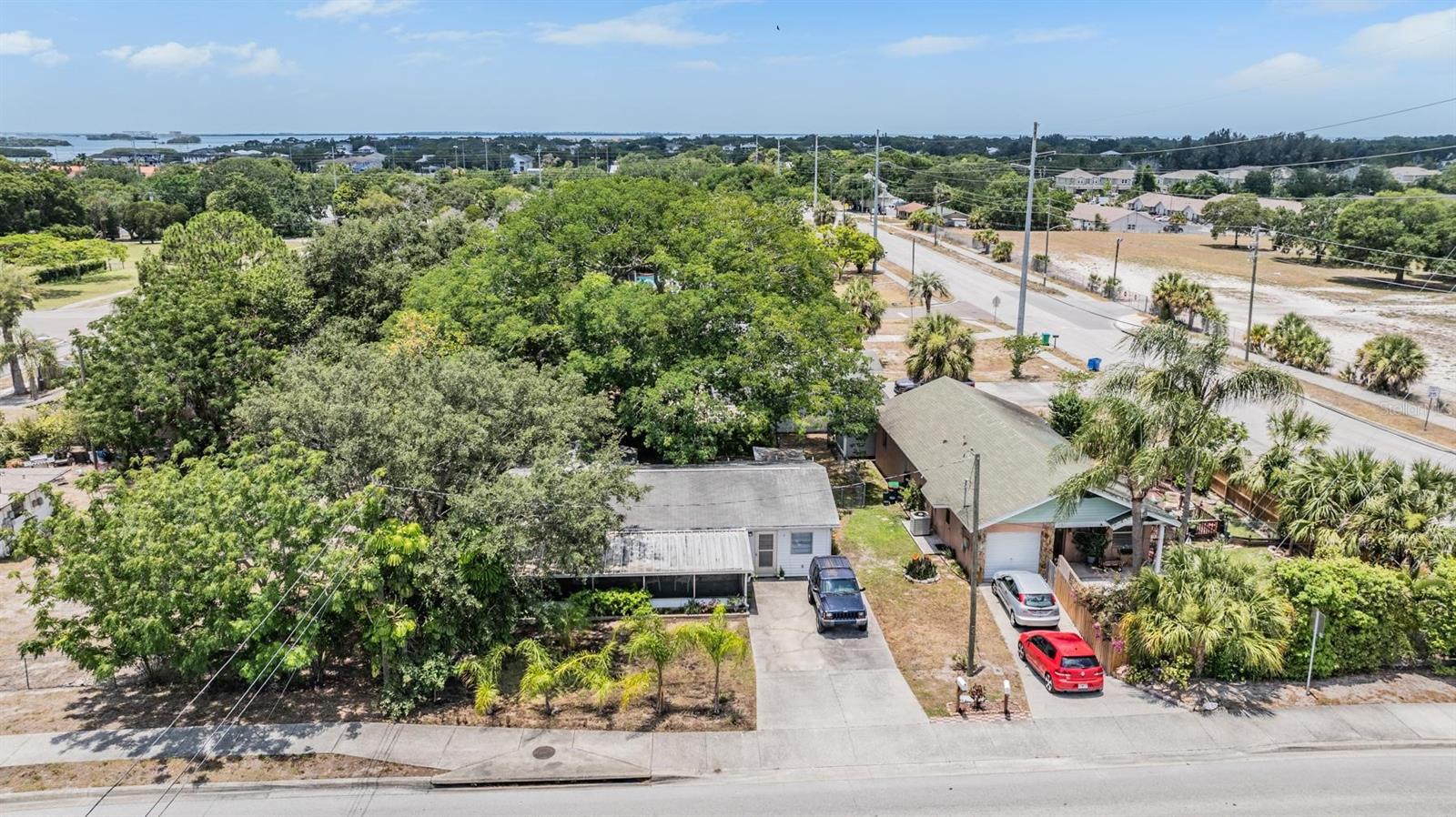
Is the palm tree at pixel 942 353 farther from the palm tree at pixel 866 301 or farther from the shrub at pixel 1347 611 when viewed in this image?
the shrub at pixel 1347 611

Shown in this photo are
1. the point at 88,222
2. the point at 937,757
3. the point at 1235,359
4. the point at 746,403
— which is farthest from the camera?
the point at 88,222

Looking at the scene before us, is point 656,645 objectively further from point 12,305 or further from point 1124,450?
point 12,305

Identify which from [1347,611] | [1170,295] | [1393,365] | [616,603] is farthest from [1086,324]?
[616,603]

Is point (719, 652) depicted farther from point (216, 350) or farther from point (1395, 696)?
point (216, 350)

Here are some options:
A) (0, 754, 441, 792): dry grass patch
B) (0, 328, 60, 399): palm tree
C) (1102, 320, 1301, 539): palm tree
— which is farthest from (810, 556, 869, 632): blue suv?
(0, 328, 60, 399): palm tree

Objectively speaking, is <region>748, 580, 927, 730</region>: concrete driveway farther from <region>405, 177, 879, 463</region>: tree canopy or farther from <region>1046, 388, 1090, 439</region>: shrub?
<region>1046, 388, 1090, 439</region>: shrub

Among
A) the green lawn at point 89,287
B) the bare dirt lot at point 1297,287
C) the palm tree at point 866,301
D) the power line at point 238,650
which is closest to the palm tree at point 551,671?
the power line at point 238,650

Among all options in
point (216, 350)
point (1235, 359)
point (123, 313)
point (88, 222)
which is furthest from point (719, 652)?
point (88, 222)
